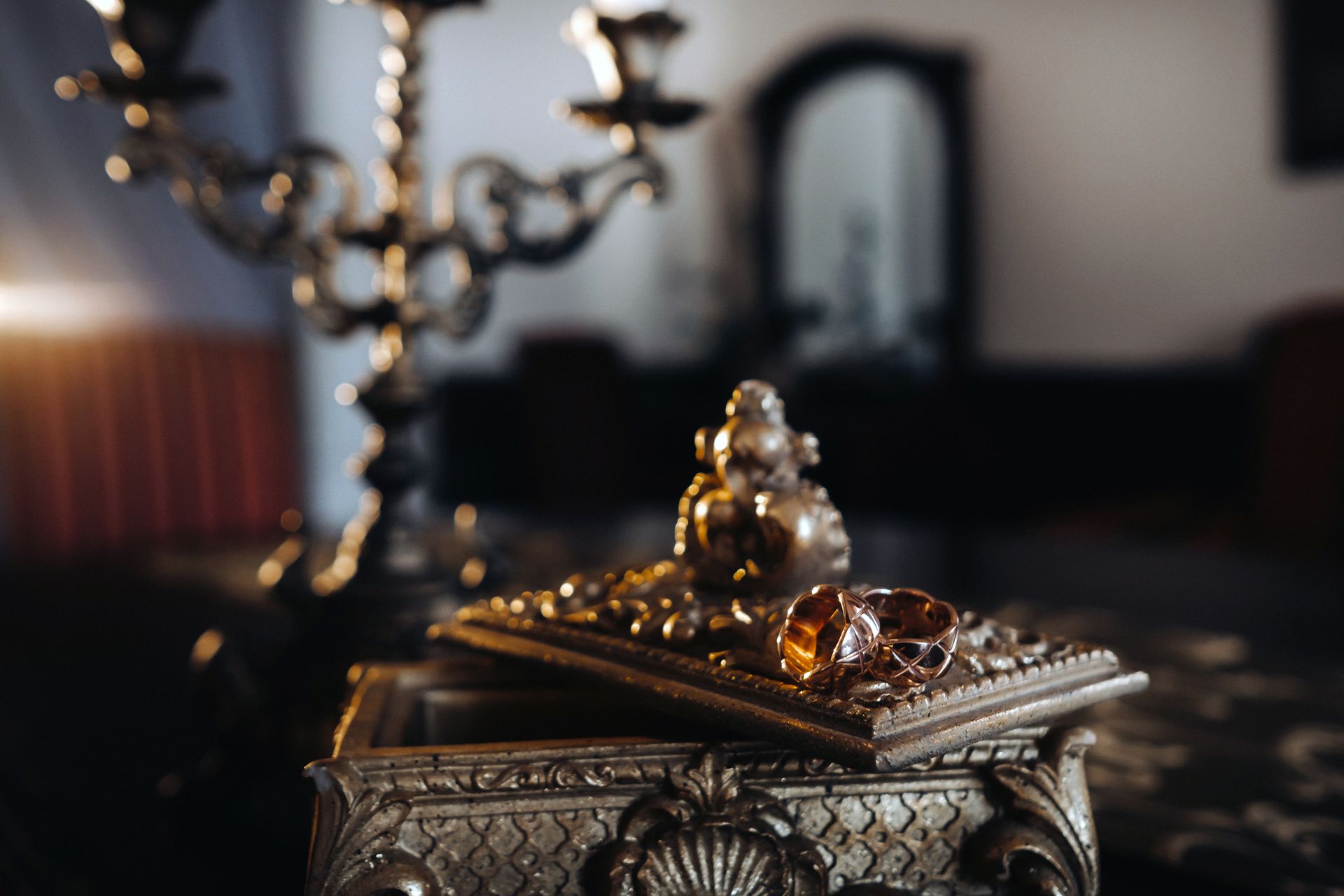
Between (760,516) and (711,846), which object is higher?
(760,516)

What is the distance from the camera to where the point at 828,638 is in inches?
17.9

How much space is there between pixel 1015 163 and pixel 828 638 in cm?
337

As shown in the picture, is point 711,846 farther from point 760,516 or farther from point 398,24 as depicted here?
point 398,24

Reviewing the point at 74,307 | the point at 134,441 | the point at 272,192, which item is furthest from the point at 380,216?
the point at 74,307

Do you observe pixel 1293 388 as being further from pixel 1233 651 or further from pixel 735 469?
pixel 735 469

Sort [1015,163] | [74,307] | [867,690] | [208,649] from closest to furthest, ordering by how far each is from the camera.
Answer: [867,690] → [208,649] → [74,307] → [1015,163]

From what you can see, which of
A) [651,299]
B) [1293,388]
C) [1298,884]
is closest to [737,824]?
[1298,884]

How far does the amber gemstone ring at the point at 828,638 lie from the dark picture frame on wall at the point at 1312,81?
301 centimetres

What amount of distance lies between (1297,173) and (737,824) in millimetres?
3113

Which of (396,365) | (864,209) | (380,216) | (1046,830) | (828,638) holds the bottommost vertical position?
(1046,830)

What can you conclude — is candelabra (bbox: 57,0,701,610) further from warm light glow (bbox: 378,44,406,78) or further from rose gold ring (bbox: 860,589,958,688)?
rose gold ring (bbox: 860,589,958,688)

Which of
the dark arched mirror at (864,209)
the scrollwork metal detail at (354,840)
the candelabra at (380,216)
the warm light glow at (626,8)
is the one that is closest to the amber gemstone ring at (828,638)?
the scrollwork metal detail at (354,840)

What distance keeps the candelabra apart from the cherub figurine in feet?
0.95

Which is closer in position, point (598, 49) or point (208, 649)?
point (208, 649)
